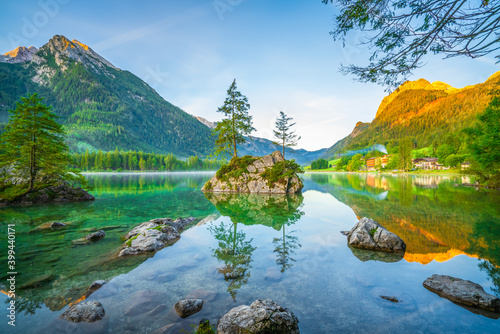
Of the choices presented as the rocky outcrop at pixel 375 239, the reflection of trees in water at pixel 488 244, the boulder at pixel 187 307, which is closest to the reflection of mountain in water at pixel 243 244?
the boulder at pixel 187 307

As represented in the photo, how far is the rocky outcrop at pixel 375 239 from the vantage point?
9.34 m

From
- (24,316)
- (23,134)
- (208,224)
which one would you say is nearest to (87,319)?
(24,316)

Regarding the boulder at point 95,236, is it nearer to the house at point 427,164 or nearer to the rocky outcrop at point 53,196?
the rocky outcrop at point 53,196

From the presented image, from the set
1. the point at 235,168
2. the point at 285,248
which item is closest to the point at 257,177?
the point at 235,168

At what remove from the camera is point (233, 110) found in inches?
1443

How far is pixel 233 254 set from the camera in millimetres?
9125

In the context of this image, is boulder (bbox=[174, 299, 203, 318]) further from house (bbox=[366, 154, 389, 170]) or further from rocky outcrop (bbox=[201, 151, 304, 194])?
house (bbox=[366, 154, 389, 170])

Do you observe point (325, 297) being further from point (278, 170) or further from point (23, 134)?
point (23, 134)

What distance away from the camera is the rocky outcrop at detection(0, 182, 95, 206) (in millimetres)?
21016

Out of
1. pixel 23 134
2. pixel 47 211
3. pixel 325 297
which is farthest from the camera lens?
pixel 23 134

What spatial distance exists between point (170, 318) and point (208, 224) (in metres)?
9.68

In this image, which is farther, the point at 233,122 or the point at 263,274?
the point at 233,122

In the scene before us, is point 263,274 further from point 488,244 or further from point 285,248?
point 488,244

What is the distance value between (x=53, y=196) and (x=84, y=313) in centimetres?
2541
